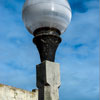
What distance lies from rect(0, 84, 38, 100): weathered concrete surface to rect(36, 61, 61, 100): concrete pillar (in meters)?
7.76

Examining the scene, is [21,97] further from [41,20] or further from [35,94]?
[41,20]

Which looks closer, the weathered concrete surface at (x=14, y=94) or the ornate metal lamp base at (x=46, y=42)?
the ornate metal lamp base at (x=46, y=42)

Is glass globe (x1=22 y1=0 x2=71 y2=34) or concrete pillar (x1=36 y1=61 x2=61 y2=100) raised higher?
glass globe (x1=22 y1=0 x2=71 y2=34)

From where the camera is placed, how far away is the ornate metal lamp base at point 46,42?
4152 millimetres

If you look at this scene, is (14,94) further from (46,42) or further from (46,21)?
(46,21)

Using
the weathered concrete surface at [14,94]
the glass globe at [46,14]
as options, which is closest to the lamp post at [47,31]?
the glass globe at [46,14]

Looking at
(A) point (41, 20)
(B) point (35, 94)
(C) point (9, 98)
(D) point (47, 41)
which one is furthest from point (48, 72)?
(B) point (35, 94)

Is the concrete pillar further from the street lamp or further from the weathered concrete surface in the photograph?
the weathered concrete surface

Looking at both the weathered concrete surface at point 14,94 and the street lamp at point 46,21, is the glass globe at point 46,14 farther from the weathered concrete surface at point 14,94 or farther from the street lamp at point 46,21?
the weathered concrete surface at point 14,94

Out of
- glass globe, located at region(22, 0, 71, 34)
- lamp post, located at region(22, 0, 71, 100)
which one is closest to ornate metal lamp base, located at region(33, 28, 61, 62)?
lamp post, located at region(22, 0, 71, 100)

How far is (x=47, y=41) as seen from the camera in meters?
4.19

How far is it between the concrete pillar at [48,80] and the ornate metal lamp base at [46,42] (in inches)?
7.4

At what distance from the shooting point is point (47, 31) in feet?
13.9

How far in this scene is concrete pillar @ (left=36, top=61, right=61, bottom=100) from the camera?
12.5 ft
